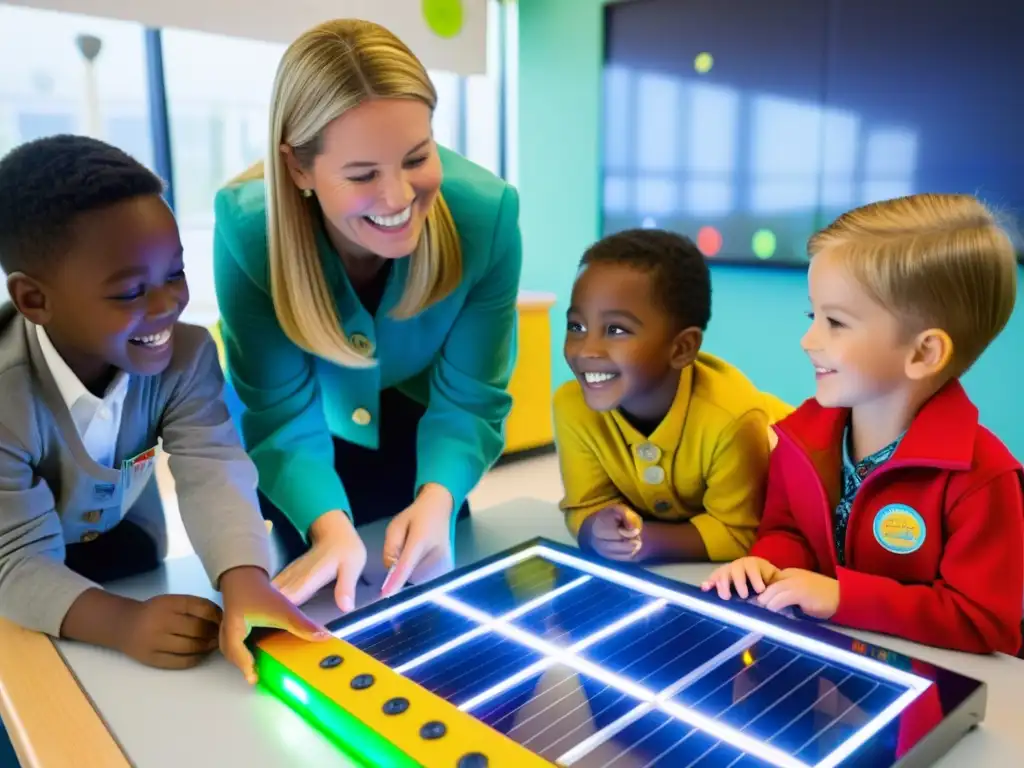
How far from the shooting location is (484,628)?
2.57 ft

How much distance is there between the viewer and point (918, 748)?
595mm

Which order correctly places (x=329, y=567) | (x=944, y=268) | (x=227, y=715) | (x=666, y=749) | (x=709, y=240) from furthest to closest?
(x=709, y=240), (x=329, y=567), (x=944, y=268), (x=227, y=715), (x=666, y=749)

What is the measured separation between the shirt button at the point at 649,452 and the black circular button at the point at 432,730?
0.52 m

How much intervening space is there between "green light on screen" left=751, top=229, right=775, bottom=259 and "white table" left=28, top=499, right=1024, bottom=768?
2401mm

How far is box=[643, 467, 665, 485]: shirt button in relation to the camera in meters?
1.08

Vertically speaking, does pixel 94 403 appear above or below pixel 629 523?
above

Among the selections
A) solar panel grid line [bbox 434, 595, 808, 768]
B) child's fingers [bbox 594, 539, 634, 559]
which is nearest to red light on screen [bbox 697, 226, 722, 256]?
child's fingers [bbox 594, 539, 634, 559]

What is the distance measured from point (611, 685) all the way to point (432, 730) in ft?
0.50

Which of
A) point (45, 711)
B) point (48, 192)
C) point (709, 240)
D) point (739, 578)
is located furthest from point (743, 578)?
point (709, 240)

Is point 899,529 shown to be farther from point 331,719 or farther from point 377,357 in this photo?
point 377,357

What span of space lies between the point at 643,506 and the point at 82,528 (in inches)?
25.8

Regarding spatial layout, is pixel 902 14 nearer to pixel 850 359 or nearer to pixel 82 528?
pixel 850 359

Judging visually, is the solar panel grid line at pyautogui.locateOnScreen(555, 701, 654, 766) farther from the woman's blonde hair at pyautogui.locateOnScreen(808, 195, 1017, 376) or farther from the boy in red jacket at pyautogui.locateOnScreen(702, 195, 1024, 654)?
the woman's blonde hair at pyautogui.locateOnScreen(808, 195, 1017, 376)

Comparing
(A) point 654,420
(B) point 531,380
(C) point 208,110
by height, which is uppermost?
(C) point 208,110
